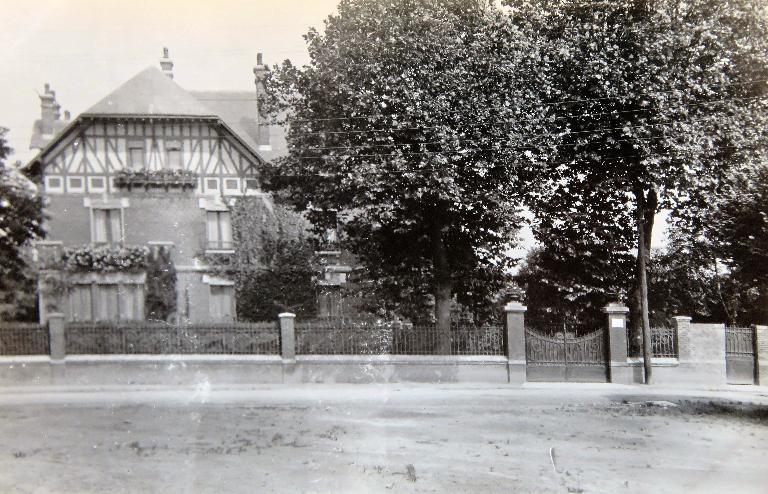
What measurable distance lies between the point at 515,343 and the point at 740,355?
7.74m

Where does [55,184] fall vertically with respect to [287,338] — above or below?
above

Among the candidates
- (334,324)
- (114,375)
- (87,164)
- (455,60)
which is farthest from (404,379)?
(87,164)

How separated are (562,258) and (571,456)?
1560 cm

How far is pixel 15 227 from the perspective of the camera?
17.6 metres

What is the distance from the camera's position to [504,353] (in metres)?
19.7

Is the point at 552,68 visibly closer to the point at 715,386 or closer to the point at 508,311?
the point at 508,311

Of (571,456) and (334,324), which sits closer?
(571,456)

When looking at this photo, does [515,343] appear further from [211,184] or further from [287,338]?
[211,184]

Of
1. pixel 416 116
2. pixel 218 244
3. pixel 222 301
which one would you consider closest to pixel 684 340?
pixel 416 116

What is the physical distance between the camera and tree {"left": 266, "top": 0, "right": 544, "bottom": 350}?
18.1m

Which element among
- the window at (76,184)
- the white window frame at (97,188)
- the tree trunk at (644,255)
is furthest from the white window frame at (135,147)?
the tree trunk at (644,255)

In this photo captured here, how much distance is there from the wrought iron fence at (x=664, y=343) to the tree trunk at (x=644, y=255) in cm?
37

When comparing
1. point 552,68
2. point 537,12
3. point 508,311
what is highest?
point 537,12

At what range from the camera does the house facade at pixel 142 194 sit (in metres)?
22.9
